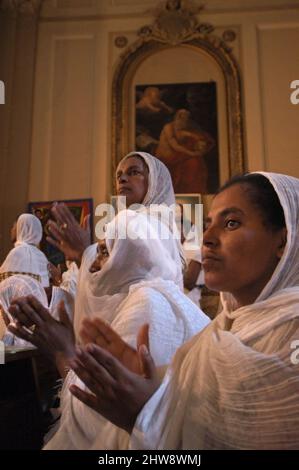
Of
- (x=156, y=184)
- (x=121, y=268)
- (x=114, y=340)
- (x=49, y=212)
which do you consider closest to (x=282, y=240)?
(x=114, y=340)

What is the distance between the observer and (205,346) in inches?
46.9

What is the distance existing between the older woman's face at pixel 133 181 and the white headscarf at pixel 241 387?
1314mm

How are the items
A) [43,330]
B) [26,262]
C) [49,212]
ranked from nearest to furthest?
1. [43,330]
2. [26,262]
3. [49,212]

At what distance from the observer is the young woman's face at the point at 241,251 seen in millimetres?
1219

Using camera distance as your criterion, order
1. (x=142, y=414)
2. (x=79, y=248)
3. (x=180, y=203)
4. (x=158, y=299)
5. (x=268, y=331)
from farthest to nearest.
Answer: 1. (x=180, y=203)
2. (x=79, y=248)
3. (x=158, y=299)
4. (x=268, y=331)
5. (x=142, y=414)

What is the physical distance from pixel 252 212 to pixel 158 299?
524 mm

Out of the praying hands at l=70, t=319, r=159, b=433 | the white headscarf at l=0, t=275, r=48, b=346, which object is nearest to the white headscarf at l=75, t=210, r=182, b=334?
the praying hands at l=70, t=319, r=159, b=433

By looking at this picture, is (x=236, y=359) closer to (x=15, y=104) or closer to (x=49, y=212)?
(x=49, y=212)

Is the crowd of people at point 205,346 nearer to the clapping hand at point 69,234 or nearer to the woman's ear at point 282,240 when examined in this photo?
the woman's ear at point 282,240

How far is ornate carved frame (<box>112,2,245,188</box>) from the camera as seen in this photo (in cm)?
679

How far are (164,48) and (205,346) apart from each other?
681cm

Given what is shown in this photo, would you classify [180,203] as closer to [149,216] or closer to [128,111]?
[128,111]

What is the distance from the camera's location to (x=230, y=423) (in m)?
1.03
